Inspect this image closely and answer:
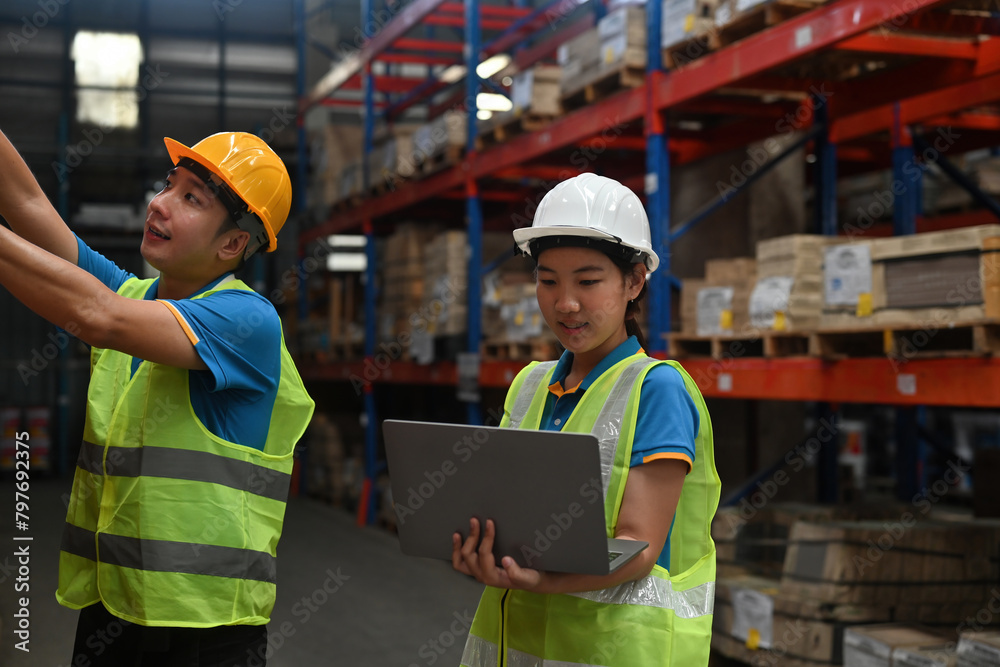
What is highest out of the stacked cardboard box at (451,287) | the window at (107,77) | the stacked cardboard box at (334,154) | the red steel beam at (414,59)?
the window at (107,77)

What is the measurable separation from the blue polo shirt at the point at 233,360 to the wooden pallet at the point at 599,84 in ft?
15.4

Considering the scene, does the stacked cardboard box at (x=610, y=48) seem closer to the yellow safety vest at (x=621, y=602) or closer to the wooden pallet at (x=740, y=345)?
the wooden pallet at (x=740, y=345)

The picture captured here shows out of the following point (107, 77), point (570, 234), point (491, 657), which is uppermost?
point (107, 77)

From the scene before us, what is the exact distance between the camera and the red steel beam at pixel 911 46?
5.18 meters

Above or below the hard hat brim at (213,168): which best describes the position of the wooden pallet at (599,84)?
above

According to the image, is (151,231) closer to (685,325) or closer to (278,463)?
(278,463)

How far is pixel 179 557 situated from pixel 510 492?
31.3 inches

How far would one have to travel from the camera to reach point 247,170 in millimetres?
2275

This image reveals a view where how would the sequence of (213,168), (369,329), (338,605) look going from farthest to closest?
(369,329)
(338,605)
(213,168)

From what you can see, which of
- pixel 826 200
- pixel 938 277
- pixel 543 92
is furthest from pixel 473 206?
pixel 938 277

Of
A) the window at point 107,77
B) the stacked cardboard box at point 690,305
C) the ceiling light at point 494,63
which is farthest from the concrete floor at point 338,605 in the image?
the window at point 107,77

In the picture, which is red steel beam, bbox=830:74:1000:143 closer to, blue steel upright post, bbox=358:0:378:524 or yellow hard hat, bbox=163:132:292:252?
yellow hard hat, bbox=163:132:292:252

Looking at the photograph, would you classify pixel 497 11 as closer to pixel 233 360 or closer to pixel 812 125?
pixel 812 125

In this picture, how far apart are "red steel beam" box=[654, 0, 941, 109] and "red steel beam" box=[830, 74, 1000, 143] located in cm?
136
